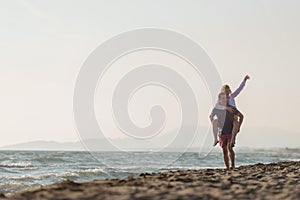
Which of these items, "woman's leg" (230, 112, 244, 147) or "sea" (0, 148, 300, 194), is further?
"sea" (0, 148, 300, 194)

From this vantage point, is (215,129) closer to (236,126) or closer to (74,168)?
(236,126)

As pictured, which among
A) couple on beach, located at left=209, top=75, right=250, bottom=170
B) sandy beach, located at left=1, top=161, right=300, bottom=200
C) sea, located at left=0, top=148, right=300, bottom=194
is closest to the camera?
sandy beach, located at left=1, top=161, right=300, bottom=200

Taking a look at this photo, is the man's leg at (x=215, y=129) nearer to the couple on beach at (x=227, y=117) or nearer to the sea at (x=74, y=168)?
the couple on beach at (x=227, y=117)

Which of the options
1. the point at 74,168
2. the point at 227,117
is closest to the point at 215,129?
the point at 227,117

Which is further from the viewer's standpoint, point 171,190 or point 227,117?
point 227,117

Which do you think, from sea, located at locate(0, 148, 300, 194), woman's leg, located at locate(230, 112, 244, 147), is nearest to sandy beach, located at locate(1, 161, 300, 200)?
woman's leg, located at locate(230, 112, 244, 147)

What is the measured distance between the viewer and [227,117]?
11500mm

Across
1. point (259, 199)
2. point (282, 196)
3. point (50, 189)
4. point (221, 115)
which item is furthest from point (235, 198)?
point (221, 115)

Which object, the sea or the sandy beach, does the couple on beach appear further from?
the sea

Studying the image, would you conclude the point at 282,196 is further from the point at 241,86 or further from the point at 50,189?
the point at 241,86

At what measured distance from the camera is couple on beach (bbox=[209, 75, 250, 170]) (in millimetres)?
11422

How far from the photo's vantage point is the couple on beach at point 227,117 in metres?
11.4

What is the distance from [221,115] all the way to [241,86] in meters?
0.83

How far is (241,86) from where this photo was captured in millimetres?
11516
